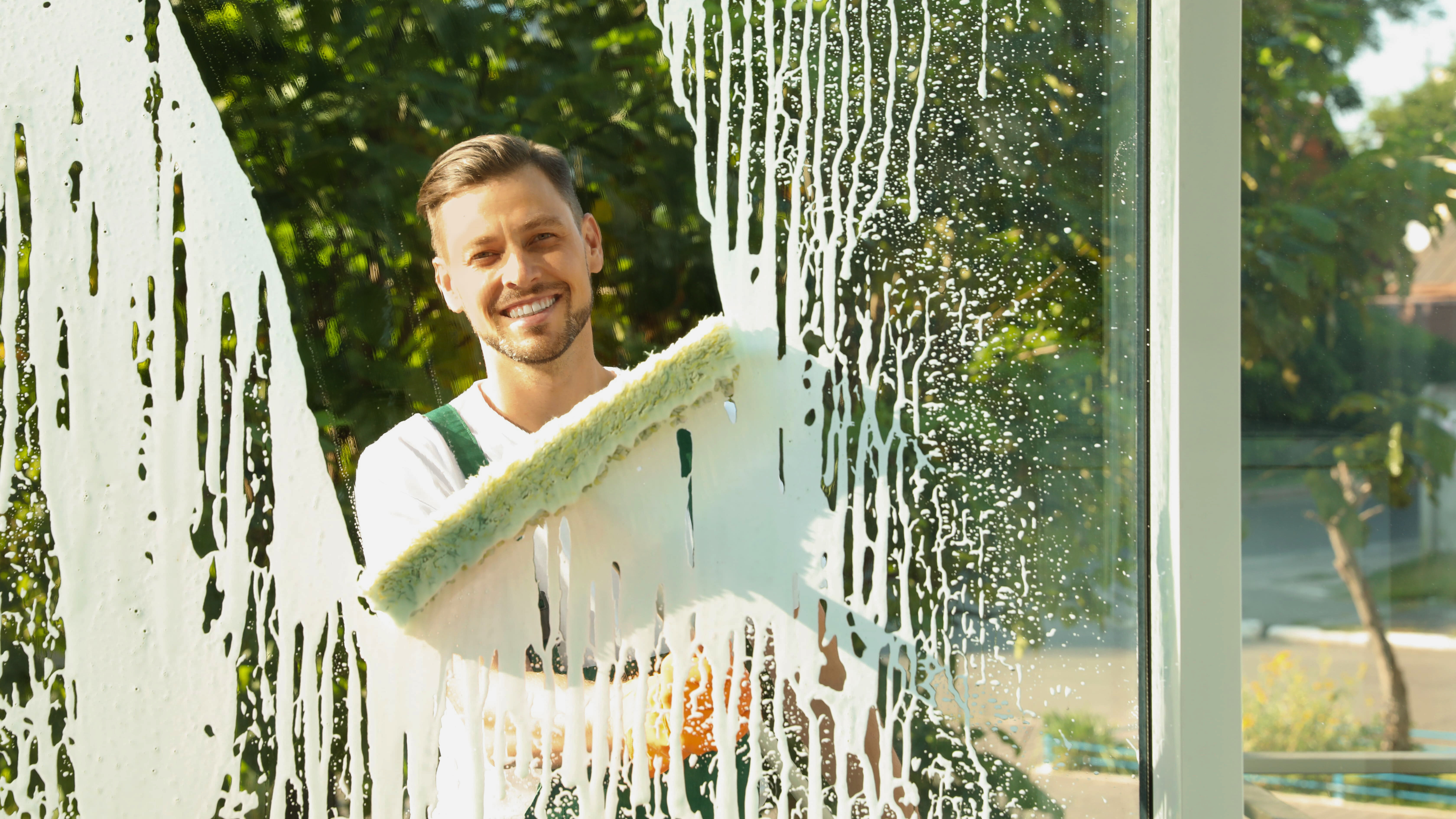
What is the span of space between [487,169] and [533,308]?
0.12 m

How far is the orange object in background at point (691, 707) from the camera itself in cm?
72

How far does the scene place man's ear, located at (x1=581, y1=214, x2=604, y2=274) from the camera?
706mm

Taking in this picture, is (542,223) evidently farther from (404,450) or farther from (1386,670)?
(1386,670)

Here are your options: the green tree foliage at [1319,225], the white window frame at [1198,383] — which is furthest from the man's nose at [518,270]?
the green tree foliage at [1319,225]

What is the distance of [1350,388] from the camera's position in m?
0.78

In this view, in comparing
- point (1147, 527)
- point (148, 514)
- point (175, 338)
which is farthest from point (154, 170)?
point (1147, 527)

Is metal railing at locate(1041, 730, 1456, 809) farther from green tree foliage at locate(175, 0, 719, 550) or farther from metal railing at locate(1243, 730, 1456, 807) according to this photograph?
green tree foliage at locate(175, 0, 719, 550)

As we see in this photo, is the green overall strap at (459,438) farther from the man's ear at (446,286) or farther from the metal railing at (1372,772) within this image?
the metal railing at (1372,772)

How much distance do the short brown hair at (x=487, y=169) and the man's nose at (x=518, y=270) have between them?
55mm

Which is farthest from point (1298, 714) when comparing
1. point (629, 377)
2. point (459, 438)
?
point (459, 438)

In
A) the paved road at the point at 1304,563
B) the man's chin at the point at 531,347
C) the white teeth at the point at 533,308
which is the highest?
the white teeth at the point at 533,308

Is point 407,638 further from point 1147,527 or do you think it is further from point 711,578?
point 1147,527

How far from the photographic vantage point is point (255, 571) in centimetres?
73

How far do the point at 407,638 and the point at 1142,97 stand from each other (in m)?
0.77
